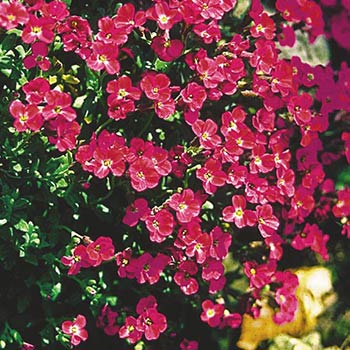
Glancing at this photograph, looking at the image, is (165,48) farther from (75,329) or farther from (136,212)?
(75,329)

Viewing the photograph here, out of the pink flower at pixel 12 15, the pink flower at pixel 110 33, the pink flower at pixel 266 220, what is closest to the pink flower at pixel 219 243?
the pink flower at pixel 266 220

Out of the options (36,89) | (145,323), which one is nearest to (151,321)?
(145,323)

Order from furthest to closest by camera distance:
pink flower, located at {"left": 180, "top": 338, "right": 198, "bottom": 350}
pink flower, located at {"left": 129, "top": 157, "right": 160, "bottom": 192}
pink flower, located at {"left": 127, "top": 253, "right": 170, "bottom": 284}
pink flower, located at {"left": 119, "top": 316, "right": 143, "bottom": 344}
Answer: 1. pink flower, located at {"left": 180, "top": 338, "right": 198, "bottom": 350}
2. pink flower, located at {"left": 119, "top": 316, "right": 143, "bottom": 344}
3. pink flower, located at {"left": 127, "top": 253, "right": 170, "bottom": 284}
4. pink flower, located at {"left": 129, "top": 157, "right": 160, "bottom": 192}

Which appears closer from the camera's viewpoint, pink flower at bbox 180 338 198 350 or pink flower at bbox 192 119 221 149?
pink flower at bbox 192 119 221 149

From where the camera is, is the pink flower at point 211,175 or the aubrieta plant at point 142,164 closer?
the aubrieta plant at point 142,164

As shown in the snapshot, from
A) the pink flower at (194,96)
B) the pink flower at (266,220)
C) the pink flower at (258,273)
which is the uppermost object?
the pink flower at (194,96)

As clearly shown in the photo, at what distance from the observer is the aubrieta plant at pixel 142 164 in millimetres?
2477

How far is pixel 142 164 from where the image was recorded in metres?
2.43

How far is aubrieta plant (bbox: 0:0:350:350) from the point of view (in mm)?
2477

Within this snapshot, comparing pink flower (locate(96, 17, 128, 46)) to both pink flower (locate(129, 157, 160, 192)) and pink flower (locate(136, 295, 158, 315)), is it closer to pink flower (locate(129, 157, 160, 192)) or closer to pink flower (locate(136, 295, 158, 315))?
pink flower (locate(129, 157, 160, 192))

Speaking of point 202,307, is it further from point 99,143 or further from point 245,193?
point 99,143

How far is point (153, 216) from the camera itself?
2.55 metres

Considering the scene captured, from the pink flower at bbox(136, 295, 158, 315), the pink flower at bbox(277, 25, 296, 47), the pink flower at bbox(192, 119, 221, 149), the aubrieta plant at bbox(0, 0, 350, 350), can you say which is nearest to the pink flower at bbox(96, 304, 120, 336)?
the aubrieta plant at bbox(0, 0, 350, 350)

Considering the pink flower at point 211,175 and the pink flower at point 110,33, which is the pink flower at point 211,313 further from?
the pink flower at point 110,33
